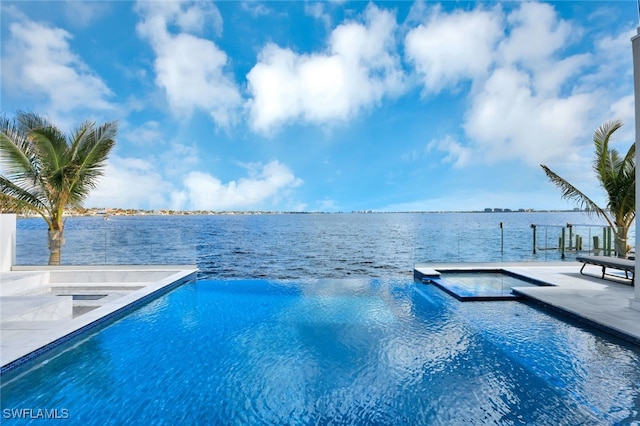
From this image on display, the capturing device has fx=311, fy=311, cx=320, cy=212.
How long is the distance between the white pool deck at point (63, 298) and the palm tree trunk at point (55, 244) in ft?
1.07

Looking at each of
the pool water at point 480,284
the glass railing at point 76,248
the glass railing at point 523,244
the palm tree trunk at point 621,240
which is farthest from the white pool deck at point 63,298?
the palm tree trunk at point 621,240

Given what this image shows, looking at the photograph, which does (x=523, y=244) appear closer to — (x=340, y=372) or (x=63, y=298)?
(x=340, y=372)

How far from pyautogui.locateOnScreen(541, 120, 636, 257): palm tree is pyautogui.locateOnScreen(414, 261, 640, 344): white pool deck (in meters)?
1.83

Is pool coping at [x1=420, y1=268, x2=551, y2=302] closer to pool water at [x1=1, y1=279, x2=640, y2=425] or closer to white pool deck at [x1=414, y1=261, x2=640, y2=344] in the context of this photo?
white pool deck at [x1=414, y1=261, x2=640, y2=344]

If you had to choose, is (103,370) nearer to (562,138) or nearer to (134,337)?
(134,337)

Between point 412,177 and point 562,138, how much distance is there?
25016mm

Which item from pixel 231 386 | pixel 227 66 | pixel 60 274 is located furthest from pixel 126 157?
pixel 231 386

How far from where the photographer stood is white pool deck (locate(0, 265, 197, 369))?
3.76m

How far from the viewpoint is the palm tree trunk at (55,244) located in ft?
27.8

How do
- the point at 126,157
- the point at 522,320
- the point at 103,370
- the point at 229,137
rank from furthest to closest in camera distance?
the point at 229,137, the point at 126,157, the point at 522,320, the point at 103,370

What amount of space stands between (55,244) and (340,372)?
356 inches

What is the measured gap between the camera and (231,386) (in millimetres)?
3262

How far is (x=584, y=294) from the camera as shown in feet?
19.0

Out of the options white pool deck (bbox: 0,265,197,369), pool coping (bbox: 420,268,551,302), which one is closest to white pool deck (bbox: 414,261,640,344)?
pool coping (bbox: 420,268,551,302)
